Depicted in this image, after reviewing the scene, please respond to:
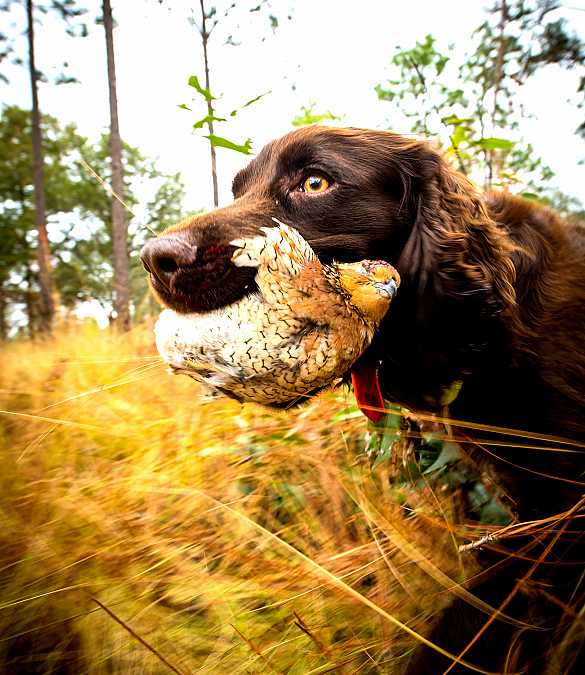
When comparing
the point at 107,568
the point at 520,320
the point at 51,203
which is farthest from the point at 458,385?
the point at 51,203

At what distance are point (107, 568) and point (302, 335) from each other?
0.99 meters

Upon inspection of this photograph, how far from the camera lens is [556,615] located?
1.32m

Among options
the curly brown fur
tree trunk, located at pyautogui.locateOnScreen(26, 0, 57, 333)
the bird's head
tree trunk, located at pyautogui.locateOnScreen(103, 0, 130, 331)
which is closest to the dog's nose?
the curly brown fur

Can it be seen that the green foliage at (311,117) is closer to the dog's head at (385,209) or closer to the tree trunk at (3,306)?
the dog's head at (385,209)

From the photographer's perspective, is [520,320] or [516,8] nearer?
[520,320]

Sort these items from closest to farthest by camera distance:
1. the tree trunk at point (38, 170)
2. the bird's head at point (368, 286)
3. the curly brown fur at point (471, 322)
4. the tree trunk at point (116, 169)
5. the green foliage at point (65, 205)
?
the bird's head at point (368, 286) → the curly brown fur at point (471, 322) → the tree trunk at point (116, 169) → the tree trunk at point (38, 170) → the green foliage at point (65, 205)

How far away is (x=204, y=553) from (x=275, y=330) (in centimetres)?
98

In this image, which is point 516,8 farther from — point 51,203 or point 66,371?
point 51,203

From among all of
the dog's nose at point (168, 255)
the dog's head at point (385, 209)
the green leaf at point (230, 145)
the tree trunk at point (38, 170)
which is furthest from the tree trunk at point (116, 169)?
the dog's nose at point (168, 255)

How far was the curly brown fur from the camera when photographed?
1.32 meters

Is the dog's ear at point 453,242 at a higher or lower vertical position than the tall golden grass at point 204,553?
higher

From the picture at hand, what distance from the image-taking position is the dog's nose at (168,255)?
1.03 metres

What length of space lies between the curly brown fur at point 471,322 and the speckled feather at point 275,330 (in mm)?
209

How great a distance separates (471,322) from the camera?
1410mm
